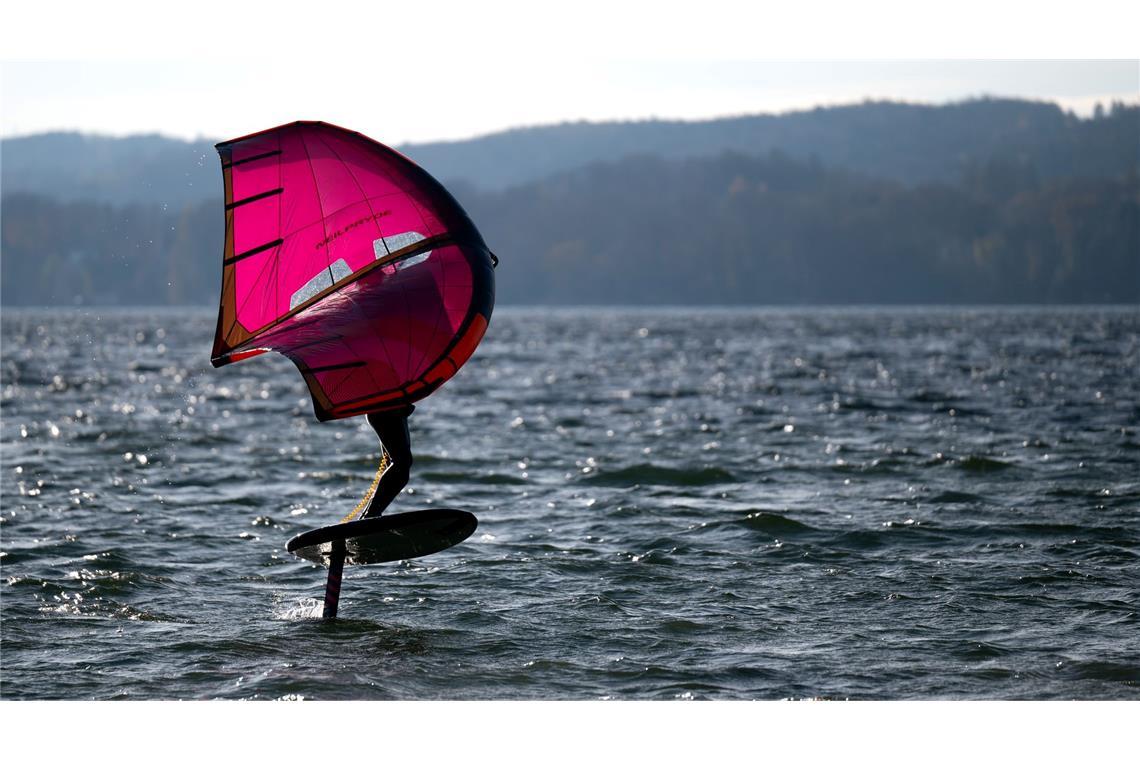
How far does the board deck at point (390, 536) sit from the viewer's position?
9.84m

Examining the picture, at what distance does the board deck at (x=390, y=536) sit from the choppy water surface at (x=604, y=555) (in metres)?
0.85

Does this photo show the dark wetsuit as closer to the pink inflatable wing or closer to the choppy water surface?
the pink inflatable wing

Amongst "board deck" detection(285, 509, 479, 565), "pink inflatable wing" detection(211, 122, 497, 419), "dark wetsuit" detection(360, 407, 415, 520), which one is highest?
"pink inflatable wing" detection(211, 122, 497, 419)

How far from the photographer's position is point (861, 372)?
48.2 m

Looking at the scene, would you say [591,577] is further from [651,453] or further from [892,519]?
[651,453]

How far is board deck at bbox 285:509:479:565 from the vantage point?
388 inches

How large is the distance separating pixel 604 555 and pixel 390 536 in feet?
16.7

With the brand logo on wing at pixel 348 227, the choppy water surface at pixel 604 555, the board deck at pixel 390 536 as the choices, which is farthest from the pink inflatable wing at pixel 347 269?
the choppy water surface at pixel 604 555

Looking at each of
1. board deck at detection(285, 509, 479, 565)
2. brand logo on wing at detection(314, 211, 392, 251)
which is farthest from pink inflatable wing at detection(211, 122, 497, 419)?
board deck at detection(285, 509, 479, 565)

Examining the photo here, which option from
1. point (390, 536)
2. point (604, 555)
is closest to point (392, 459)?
point (390, 536)

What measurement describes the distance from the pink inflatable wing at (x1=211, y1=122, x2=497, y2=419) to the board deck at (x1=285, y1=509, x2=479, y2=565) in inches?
33.2

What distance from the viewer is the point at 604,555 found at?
1480cm

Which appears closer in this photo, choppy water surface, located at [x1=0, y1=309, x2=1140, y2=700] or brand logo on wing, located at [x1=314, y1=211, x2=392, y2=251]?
brand logo on wing, located at [x1=314, y1=211, x2=392, y2=251]

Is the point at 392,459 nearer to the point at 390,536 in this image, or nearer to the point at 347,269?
the point at 390,536
